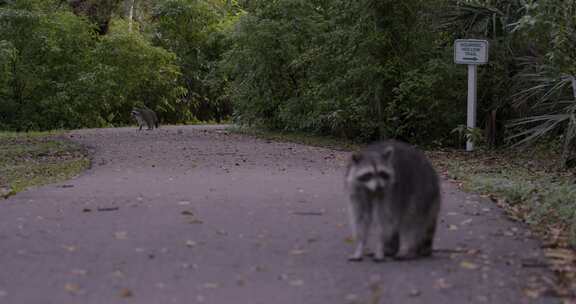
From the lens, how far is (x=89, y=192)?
506 inches

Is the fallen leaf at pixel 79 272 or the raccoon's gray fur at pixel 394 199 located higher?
the raccoon's gray fur at pixel 394 199

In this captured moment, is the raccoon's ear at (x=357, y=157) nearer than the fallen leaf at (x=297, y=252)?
Yes

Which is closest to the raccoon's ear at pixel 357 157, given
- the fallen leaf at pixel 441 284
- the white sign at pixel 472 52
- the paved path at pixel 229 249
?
the paved path at pixel 229 249

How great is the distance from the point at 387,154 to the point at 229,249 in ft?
6.59

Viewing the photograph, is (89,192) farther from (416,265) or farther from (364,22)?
(364,22)

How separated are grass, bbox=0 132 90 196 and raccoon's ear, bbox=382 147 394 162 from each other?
739 centimetres

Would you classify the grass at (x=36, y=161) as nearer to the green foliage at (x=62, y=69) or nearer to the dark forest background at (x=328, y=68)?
the dark forest background at (x=328, y=68)

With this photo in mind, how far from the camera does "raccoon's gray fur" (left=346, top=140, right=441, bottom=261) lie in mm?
7215

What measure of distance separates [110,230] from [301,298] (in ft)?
11.6

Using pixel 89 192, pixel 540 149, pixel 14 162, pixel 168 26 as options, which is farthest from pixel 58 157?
pixel 168 26

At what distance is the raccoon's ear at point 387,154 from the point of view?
7240 mm

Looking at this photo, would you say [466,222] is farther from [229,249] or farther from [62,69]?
[62,69]

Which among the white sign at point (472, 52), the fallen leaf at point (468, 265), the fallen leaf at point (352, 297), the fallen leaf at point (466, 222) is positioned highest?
the white sign at point (472, 52)

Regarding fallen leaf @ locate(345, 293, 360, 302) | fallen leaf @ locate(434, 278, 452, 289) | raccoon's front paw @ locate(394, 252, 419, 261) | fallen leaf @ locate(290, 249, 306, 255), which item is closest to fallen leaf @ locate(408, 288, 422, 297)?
fallen leaf @ locate(434, 278, 452, 289)
